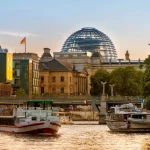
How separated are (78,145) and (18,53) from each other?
426ft

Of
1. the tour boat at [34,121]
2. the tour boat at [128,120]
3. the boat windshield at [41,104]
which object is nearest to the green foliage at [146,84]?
the tour boat at [128,120]

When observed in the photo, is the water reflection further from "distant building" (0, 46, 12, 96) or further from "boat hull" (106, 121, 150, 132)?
"distant building" (0, 46, 12, 96)

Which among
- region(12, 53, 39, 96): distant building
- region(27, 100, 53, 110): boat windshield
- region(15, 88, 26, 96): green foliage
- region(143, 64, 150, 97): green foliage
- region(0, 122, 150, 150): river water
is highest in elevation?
region(12, 53, 39, 96): distant building

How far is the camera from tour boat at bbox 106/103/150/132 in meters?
90.7

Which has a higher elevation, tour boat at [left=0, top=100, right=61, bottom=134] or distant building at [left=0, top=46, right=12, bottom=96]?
→ distant building at [left=0, top=46, right=12, bottom=96]

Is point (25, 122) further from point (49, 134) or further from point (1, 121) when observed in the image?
point (1, 121)

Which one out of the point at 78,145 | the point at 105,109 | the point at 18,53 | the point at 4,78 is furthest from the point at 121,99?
the point at 78,145

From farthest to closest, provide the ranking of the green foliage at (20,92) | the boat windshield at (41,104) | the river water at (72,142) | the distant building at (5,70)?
the distant building at (5,70) → the green foliage at (20,92) → the boat windshield at (41,104) → the river water at (72,142)

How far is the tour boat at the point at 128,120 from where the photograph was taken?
90.7m

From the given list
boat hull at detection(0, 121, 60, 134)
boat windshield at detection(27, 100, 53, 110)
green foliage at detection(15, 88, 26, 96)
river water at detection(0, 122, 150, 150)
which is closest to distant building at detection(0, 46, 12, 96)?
green foliage at detection(15, 88, 26, 96)

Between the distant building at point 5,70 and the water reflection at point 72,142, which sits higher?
the distant building at point 5,70

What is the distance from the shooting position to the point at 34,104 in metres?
94.7

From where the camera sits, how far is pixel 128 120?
299 feet

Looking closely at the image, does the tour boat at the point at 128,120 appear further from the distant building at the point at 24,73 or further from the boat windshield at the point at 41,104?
the distant building at the point at 24,73
